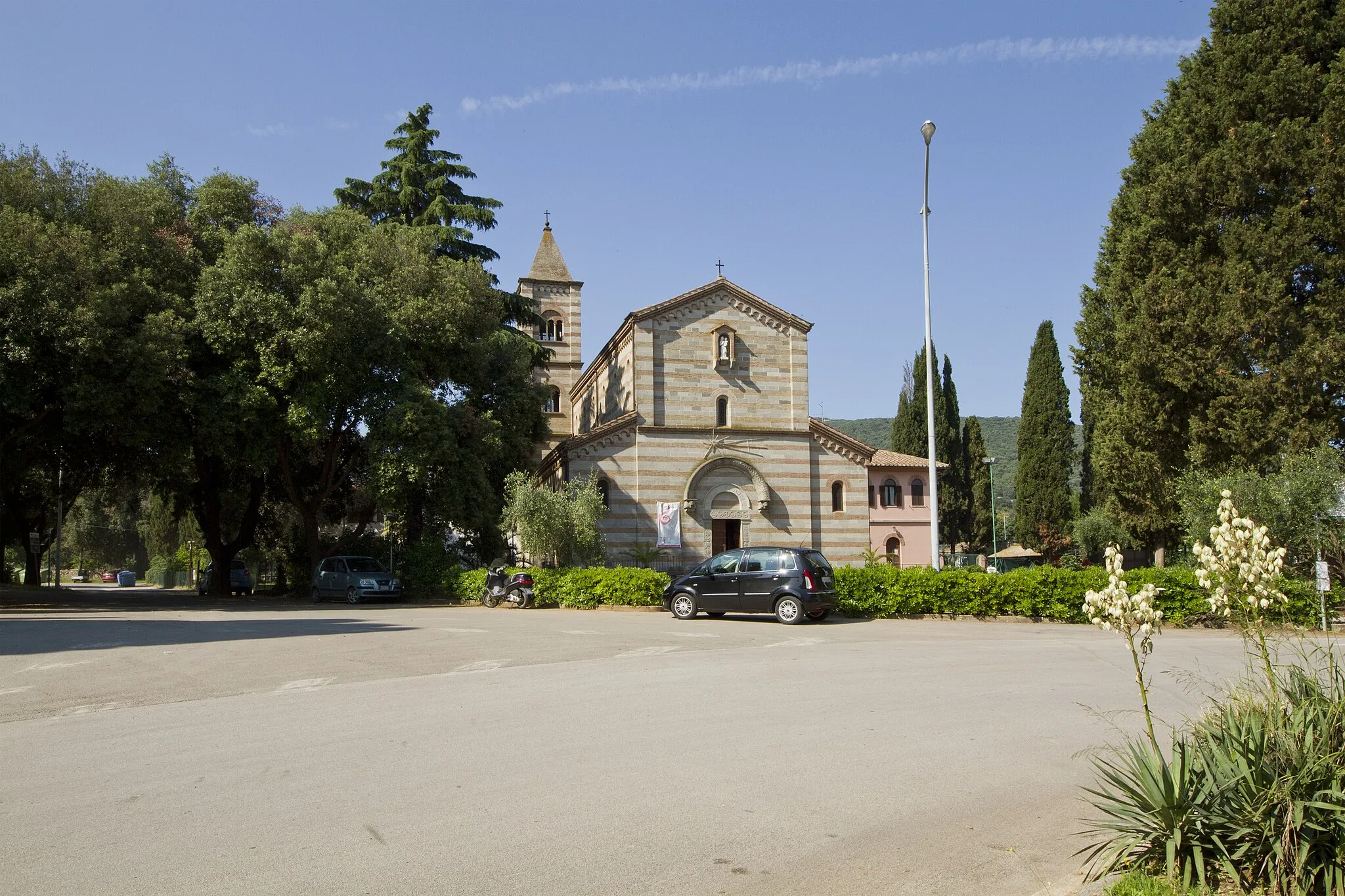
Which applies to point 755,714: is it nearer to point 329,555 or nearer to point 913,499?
point 329,555

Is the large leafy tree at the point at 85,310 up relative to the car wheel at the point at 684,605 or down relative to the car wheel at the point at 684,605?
up

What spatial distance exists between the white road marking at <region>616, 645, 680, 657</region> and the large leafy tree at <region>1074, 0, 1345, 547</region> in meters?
16.6

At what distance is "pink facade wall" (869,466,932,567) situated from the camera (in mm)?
51625

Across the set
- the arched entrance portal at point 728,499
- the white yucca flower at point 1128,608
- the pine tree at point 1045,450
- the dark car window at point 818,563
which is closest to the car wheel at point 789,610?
the dark car window at point 818,563

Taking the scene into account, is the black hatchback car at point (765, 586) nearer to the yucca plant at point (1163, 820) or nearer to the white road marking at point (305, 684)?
the white road marking at point (305, 684)

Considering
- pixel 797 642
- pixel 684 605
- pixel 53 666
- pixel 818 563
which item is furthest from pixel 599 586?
pixel 53 666

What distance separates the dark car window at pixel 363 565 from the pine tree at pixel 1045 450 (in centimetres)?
3721

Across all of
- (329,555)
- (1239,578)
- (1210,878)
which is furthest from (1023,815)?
(329,555)

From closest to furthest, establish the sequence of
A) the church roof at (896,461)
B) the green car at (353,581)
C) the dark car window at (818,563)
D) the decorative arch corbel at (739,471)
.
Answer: the dark car window at (818,563) < the green car at (353,581) < the decorative arch corbel at (739,471) < the church roof at (896,461)

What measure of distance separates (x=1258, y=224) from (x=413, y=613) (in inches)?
981

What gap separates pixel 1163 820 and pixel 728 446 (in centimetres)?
3588

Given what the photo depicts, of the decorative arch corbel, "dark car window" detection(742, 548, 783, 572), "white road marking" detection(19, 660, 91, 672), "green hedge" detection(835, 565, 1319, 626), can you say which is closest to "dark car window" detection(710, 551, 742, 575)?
"dark car window" detection(742, 548, 783, 572)

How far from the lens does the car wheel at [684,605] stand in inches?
896

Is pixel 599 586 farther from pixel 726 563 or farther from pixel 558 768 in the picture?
pixel 558 768
